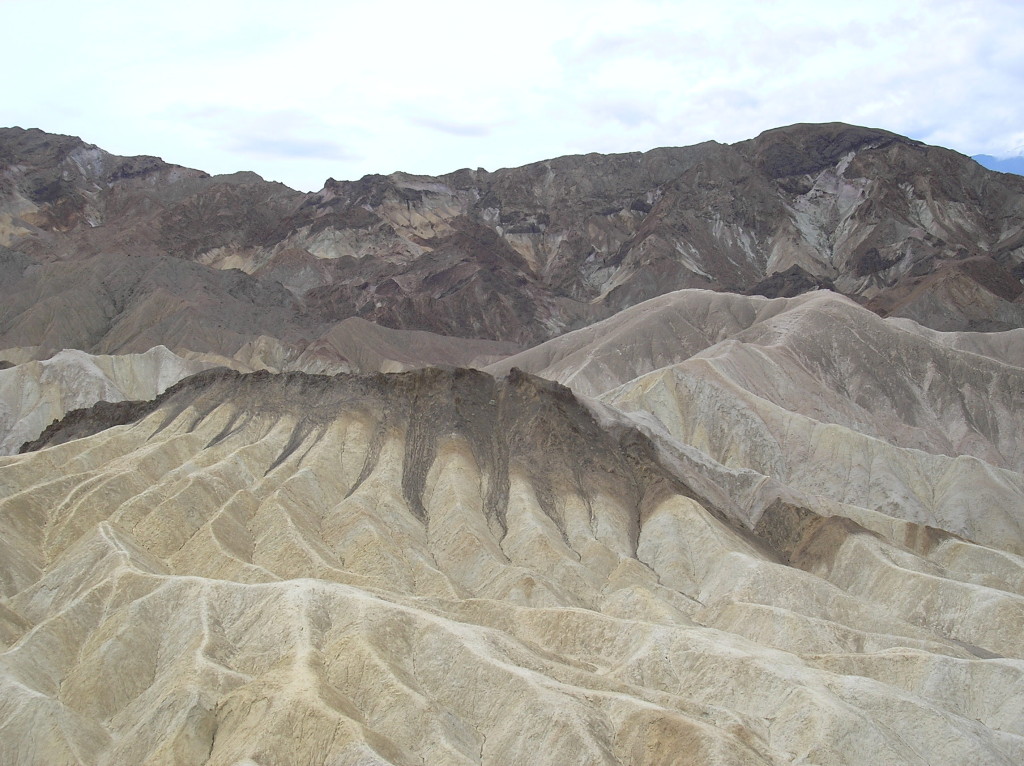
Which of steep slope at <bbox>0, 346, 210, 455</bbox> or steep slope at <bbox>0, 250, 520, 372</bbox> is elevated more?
steep slope at <bbox>0, 250, 520, 372</bbox>

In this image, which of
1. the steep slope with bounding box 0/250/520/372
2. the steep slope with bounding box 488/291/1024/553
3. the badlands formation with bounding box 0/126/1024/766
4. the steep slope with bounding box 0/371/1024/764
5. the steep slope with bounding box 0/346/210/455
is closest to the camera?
the steep slope with bounding box 0/371/1024/764

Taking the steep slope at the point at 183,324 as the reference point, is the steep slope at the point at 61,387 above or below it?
below

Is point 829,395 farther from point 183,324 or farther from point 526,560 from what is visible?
point 183,324

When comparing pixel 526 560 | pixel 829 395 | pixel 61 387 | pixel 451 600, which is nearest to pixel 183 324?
pixel 61 387

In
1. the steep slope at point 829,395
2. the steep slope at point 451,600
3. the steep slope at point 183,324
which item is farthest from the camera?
the steep slope at point 183,324

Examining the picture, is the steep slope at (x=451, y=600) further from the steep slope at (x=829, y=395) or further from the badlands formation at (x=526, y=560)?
the steep slope at (x=829, y=395)

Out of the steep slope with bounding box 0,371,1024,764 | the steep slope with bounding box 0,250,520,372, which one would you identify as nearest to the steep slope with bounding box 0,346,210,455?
the steep slope with bounding box 0,250,520,372

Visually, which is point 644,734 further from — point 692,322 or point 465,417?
point 692,322

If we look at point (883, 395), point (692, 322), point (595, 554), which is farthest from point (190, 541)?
point (692, 322)

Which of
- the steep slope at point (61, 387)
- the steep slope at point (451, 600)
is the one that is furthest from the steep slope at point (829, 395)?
the steep slope at point (61, 387)

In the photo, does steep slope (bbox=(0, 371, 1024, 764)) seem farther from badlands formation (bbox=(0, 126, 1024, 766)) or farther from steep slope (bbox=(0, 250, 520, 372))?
steep slope (bbox=(0, 250, 520, 372))
